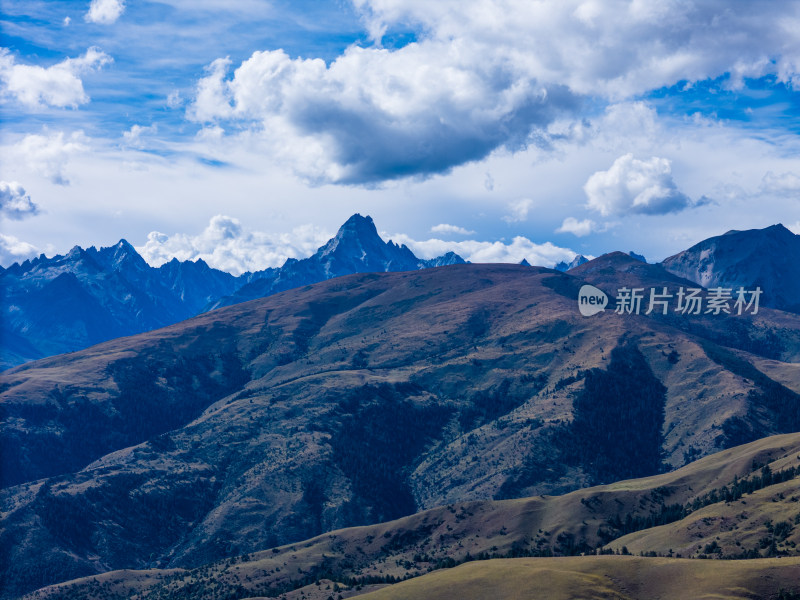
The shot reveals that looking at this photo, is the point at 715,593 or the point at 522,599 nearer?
the point at 715,593

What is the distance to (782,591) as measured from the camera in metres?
178

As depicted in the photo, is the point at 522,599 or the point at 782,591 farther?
the point at 522,599

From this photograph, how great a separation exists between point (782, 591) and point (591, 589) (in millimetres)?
44011

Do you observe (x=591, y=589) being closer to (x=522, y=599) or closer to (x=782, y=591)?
(x=522, y=599)

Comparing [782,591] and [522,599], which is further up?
[782,591]

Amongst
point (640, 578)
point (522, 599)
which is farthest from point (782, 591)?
point (522, 599)

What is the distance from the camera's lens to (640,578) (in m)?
198

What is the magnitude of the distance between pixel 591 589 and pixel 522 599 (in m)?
17.6

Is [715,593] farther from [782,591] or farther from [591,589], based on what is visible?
[591,589]

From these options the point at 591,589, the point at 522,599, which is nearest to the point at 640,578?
the point at 591,589

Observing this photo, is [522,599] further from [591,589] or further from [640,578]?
[640,578]

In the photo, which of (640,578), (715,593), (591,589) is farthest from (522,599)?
(715,593)

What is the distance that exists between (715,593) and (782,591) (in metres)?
15.2

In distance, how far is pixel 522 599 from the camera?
636 ft
